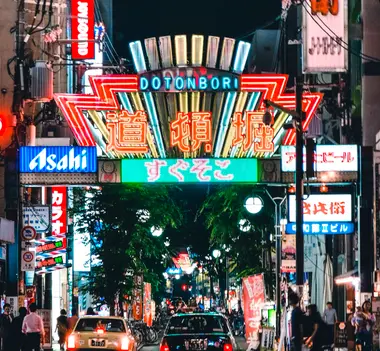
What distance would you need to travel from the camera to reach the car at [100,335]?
31.4 meters

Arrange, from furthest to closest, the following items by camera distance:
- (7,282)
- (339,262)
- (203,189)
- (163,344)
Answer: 1. (203,189)
2. (339,262)
3. (7,282)
4. (163,344)

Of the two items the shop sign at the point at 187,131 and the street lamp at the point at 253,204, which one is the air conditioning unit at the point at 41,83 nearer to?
the shop sign at the point at 187,131

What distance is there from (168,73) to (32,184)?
586 cm

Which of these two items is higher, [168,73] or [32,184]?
[168,73]

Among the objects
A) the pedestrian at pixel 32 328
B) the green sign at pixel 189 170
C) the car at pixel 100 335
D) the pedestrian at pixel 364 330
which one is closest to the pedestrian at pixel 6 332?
the pedestrian at pixel 32 328

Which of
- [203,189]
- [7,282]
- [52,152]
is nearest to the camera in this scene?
[52,152]

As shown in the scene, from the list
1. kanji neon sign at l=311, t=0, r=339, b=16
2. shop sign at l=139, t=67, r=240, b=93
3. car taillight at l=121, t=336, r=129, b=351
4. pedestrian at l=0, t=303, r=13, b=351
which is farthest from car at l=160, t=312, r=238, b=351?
kanji neon sign at l=311, t=0, r=339, b=16

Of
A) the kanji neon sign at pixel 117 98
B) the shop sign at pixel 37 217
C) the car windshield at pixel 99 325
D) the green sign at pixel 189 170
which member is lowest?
the car windshield at pixel 99 325

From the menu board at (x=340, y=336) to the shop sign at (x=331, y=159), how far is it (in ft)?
17.7

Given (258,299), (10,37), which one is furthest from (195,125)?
(10,37)

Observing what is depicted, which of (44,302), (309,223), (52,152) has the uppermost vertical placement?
(52,152)

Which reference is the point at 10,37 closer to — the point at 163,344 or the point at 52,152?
the point at 52,152

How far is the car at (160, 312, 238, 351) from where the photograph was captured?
25.6 metres

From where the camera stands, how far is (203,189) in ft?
278
